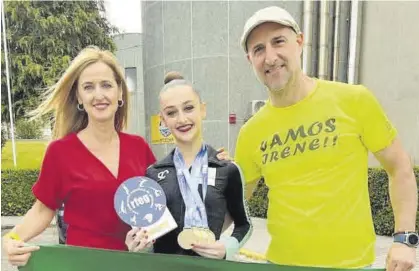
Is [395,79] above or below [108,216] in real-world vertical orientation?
above

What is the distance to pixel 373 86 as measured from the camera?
1010 cm

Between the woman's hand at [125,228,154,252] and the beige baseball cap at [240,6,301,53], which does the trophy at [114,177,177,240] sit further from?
the beige baseball cap at [240,6,301,53]

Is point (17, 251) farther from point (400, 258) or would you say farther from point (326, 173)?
point (400, 258)

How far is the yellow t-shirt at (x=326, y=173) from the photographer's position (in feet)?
6.23

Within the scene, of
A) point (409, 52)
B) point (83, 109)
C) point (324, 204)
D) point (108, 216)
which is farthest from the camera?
point (409, 52)

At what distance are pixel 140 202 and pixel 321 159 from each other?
33.2 inches

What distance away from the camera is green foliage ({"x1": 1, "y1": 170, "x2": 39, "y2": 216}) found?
11.2 metres

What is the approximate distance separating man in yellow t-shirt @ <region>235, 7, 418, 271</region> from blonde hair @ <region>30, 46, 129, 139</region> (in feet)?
2.52

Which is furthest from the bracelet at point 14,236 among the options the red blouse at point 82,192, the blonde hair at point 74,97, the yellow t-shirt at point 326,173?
the yellow t-shirt at point 326,173

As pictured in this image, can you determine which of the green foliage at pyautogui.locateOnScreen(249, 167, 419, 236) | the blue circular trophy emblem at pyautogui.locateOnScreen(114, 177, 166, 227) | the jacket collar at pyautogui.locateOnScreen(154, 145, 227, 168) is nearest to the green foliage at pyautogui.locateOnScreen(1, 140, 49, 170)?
the green foliage at pyautogui.locateOnScreen(249, 167, 419, 236)

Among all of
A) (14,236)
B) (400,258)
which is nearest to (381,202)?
(400,258)

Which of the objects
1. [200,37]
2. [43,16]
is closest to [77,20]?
[43,16]

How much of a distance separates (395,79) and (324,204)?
8714mm

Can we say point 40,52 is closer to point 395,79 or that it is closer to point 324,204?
point 395,79
